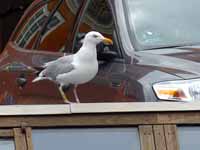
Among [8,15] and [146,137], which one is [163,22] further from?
[8,15]

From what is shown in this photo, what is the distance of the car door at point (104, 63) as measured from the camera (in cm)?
472

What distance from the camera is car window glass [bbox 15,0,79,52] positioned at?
19.7 ft

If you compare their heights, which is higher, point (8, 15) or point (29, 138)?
point (29, 138)

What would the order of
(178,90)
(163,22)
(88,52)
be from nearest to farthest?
1. (178,90)
2. (88,52)
3. (163,22)

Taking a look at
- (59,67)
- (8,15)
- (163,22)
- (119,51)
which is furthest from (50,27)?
(8,15)

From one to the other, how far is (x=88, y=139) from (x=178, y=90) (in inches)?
43.0

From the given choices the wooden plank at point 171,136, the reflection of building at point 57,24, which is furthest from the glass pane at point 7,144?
the reflection of building at point 57,24

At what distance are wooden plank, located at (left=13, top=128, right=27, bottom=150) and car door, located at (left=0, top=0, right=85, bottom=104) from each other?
1.75m

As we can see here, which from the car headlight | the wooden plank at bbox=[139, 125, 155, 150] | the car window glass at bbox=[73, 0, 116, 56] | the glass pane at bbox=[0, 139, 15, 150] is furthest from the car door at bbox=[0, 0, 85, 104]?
the wooden plank at bbox=[139, 125, 155, 150]

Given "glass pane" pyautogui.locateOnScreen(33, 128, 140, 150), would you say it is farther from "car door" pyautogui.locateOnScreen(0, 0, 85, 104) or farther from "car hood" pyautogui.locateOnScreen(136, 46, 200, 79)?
"car door" pyautogui.locateOnScreen(0, 0, 85, 104)

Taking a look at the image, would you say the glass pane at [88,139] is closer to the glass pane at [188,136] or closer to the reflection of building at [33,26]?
the glass pane at [188,136]

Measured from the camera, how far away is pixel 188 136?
344 cm

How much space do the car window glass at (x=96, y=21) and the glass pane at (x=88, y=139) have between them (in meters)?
1.81

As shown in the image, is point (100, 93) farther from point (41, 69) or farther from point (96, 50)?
point (41, 69)
